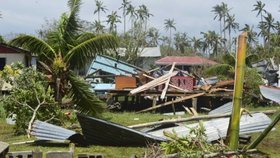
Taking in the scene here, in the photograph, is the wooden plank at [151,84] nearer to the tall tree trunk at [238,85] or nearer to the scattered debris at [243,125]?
the scattered debris at [243,125]

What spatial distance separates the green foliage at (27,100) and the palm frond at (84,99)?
5.07ft

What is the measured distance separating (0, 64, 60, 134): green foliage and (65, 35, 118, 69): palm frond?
2.27m

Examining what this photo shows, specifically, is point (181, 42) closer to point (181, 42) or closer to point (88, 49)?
point (181, 42)

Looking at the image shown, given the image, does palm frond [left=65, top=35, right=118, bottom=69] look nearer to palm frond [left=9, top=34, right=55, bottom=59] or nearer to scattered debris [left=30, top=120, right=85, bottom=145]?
palm frond [left=9, top=34, right=55, bottom=59]

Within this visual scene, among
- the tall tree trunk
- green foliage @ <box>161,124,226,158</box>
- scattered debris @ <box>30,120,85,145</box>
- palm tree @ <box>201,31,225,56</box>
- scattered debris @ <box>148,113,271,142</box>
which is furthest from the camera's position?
palm tree @ <box>201,31,225,56</box>

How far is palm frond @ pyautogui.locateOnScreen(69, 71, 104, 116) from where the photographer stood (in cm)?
1537

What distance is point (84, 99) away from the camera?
15.3 meters

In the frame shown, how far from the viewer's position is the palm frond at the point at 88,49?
52.9 feet

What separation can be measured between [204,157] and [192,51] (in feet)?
249

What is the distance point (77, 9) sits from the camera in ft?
54.2

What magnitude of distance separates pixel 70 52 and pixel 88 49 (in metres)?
0.69

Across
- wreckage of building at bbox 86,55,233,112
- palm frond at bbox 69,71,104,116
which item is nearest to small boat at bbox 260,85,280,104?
palm frond at bbox 69,71,104,116

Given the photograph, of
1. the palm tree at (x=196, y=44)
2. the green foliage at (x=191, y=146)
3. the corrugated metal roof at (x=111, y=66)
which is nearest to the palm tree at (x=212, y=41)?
the palm tree at (x=196, y=44)

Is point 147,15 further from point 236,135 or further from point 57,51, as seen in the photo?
point 236,135
